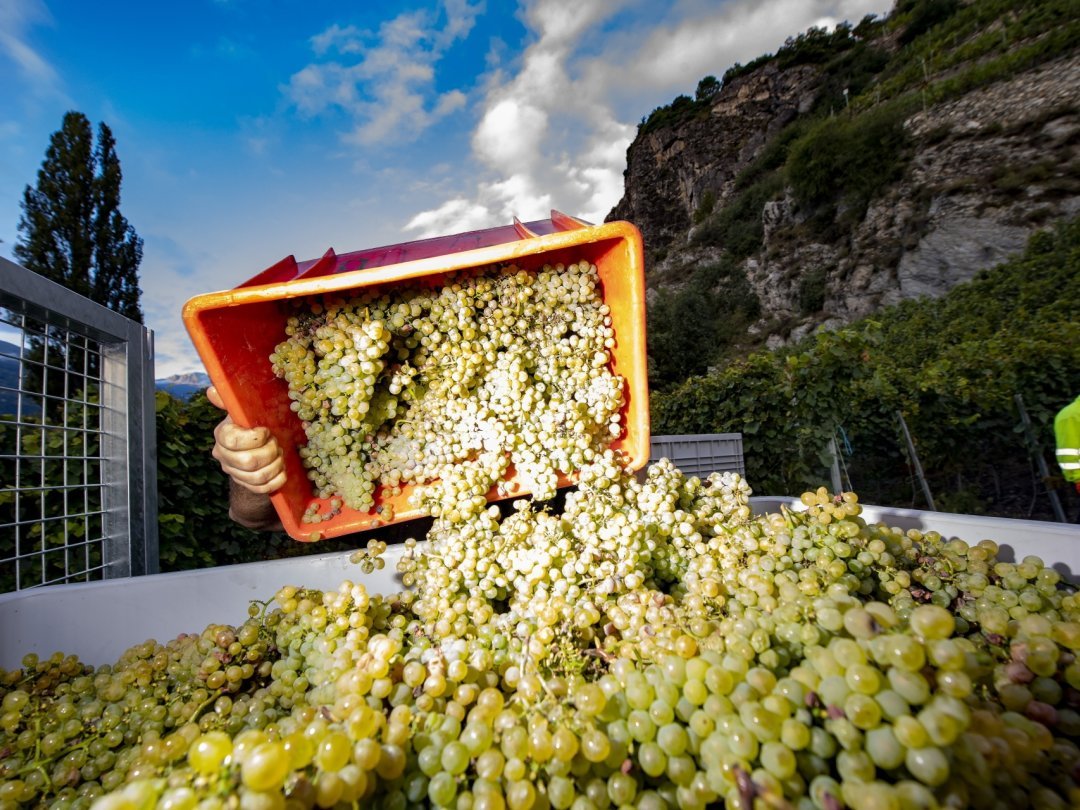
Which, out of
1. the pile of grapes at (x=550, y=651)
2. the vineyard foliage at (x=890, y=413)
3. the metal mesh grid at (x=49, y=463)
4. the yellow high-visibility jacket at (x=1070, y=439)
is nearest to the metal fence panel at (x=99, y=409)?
the metal mesh grid at (x=49, y=463)

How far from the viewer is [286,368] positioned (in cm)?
133

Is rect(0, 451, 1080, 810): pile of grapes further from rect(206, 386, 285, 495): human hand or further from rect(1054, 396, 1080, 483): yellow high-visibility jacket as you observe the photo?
rect(1054, 396, 1080, 483): yellow high-visibility jacket

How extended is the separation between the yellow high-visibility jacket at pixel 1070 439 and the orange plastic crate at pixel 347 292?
3.85 m

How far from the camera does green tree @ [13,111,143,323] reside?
14.3 m

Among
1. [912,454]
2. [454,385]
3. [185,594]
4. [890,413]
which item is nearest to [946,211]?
[890,413]

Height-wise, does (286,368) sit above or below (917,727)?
above

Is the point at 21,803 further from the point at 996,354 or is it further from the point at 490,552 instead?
the point at 996,354

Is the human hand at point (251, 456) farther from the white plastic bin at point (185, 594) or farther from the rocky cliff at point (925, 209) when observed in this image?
the rocky cliff at point (925, 209)

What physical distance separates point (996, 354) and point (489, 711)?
7476 millimetres

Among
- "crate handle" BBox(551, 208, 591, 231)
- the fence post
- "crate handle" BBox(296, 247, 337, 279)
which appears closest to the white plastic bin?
"crate handle" BBox(296, 247, 337, 279)

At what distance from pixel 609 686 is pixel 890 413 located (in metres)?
6.79

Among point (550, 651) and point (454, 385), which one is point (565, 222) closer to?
point (454, 385)

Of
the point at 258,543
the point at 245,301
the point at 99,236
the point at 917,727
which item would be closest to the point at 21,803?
the point at 245,301

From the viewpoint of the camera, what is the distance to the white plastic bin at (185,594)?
1.24 meters
